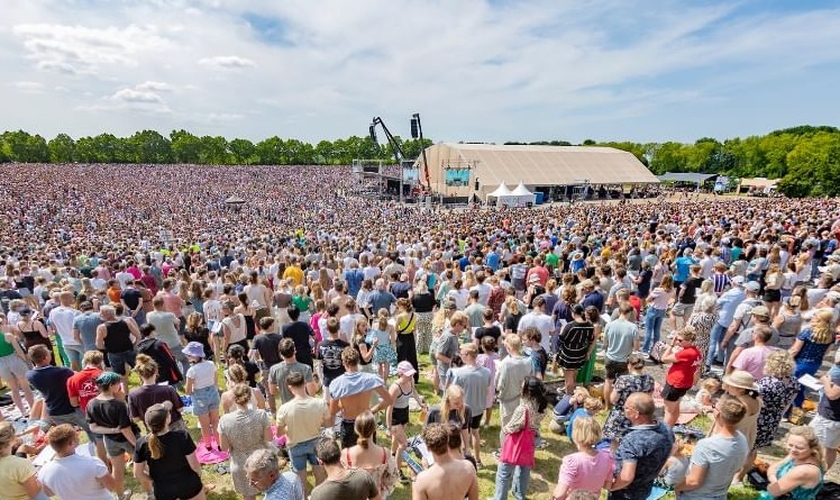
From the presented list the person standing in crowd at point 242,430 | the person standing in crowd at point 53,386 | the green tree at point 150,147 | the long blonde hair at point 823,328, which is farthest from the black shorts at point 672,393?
the green tree at point 150,147

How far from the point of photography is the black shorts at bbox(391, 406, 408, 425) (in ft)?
15.7

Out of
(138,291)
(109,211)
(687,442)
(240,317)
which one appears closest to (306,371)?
(240,317)

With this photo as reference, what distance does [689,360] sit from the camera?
4996 mm

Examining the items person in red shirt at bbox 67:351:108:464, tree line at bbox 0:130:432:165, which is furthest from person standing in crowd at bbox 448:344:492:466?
tree line at bbox 0:130:432:165

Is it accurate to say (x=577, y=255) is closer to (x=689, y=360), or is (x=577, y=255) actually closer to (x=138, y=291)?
(x=689, y=360)

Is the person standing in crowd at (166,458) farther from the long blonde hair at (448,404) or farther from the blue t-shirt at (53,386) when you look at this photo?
the long blonde hair at (448,404)

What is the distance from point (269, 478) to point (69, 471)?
1814mm

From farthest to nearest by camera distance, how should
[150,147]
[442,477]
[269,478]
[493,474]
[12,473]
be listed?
[150,147] < [493,474] < [12,473] < [442,477] < [269,478]

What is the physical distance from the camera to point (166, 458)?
141 inches

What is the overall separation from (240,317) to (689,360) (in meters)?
6.00

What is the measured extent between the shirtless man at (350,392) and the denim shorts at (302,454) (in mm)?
304

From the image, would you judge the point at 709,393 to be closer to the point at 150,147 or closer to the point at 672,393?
the point at 672,393

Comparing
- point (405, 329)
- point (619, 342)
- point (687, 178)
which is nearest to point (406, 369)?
point (405, 329)

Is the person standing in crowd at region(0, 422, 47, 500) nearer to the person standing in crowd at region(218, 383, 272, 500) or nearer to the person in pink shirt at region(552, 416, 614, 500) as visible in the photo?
the person standing in crowd at region(218, 383, 272, 500)
